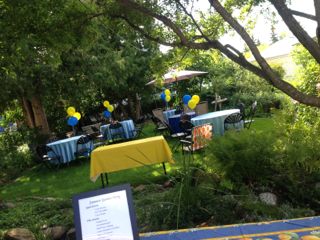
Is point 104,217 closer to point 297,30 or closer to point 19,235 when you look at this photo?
point 19,235

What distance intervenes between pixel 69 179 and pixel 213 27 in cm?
484

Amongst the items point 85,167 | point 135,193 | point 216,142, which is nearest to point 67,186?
point 85,167

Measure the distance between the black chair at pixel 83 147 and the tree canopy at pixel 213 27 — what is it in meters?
4.73

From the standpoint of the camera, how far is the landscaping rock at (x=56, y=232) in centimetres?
433

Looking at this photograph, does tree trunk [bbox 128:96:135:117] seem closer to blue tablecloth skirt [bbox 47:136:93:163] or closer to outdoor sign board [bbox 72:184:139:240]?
blue tablecloth skirt [bbox 47:136:93:163]

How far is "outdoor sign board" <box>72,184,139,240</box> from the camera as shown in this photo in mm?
1819

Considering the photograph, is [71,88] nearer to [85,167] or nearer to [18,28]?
[85,167]

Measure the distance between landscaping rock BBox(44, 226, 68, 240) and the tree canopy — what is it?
2.64 metres

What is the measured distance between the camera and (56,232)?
442 centimetres

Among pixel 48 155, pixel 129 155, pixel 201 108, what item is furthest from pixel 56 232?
pixel 201 108

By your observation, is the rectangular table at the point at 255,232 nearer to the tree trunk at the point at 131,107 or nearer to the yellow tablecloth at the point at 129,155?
the yellow tablecloth at the point at 129,155

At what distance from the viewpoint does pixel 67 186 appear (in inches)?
336

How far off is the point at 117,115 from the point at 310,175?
17421mm

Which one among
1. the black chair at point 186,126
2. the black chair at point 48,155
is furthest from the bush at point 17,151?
the black chair at point 186,126
